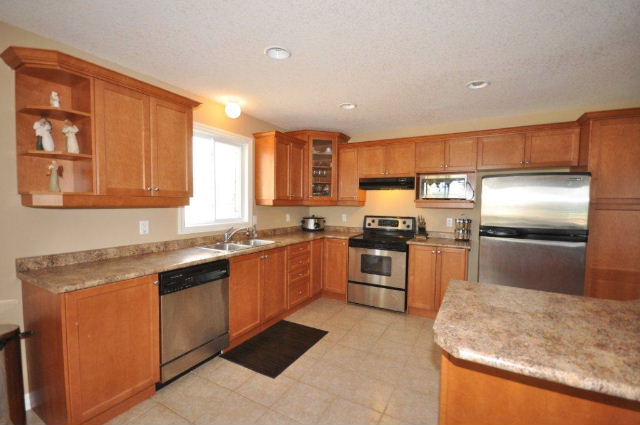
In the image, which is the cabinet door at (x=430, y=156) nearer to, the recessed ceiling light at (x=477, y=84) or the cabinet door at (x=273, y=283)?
the recessed ceiling light at (x=477, y=84)

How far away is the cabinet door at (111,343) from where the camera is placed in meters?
1.65

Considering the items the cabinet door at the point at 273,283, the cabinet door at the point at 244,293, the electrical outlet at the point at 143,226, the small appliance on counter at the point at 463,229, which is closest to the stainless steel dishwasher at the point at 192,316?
the cabinet door at the point at 244,293

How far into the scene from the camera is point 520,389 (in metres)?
1.02

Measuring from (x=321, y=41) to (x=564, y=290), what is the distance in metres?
3.28

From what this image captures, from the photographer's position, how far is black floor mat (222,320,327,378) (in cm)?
245

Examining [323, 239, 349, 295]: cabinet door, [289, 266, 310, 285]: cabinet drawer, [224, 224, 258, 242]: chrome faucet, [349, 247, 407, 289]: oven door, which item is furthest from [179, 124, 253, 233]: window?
[349, 247, 407, 289]: oven door

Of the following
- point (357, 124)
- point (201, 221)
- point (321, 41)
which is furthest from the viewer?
point (357, 124)

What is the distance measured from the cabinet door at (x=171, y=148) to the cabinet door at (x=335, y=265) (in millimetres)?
2089

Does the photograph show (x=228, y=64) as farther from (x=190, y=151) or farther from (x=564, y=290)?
(x=564, y=290)

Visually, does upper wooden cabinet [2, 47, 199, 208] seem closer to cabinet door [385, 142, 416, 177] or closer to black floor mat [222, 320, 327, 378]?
black floor mat [222, 320, 327, 378]

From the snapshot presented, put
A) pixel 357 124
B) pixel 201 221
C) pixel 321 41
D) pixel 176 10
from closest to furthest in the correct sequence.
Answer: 1. pixel 176 10
2. pixel 321 41
3. pixel 201 221
4. pixel 357 124

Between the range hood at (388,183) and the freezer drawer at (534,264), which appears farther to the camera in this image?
the range hood at (388,183)

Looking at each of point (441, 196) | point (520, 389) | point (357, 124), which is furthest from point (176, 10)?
point (441, 196)

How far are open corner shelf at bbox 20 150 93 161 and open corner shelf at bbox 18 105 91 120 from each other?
0.88 ft
